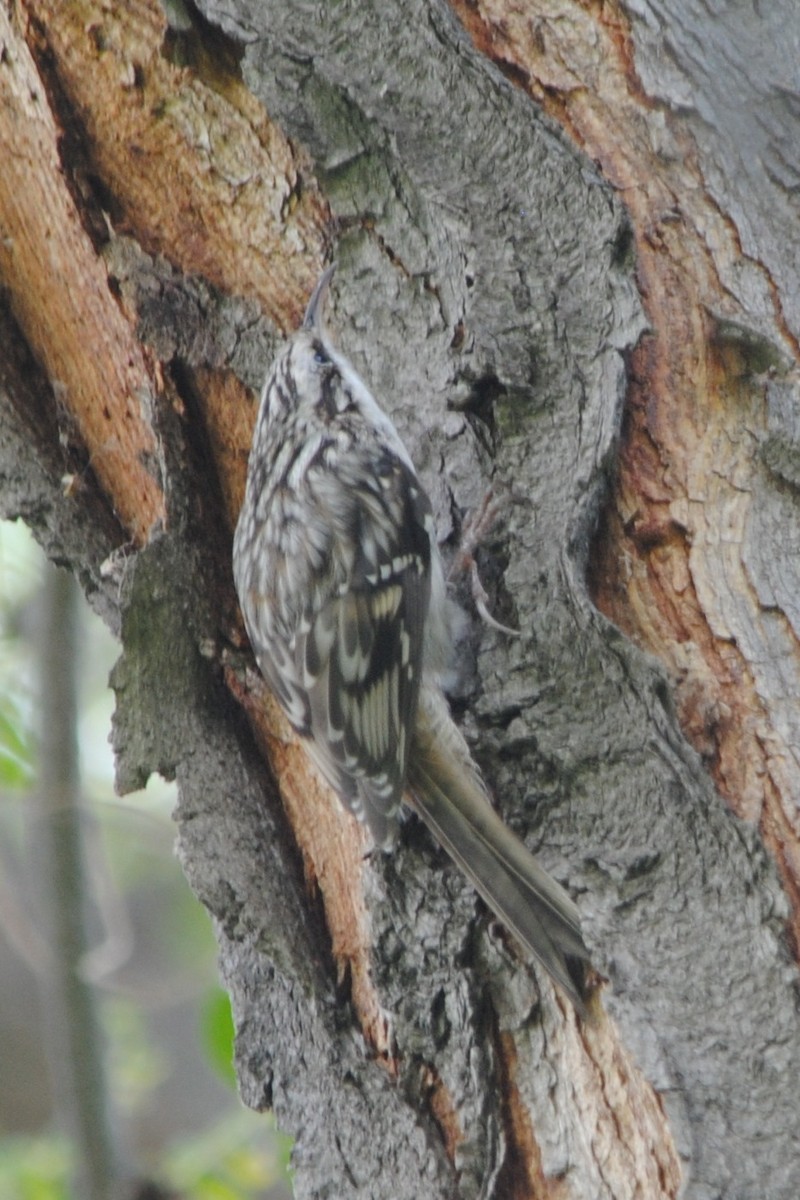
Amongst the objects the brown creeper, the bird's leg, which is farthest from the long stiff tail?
the bird's leg

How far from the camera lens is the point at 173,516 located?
2.03 m

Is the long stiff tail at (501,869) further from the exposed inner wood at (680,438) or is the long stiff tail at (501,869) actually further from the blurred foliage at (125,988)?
the blurred foliage at (125,988)

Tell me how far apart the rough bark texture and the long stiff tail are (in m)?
0.05

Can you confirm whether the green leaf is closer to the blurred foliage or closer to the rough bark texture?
the blurred foliage

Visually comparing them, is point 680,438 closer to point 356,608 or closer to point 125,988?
point 356,608

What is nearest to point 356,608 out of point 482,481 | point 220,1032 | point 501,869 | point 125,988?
point 482,481

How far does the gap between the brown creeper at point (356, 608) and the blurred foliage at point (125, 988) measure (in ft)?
2.44

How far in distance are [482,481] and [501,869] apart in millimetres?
520

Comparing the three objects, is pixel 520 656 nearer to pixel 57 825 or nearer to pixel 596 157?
pixel 596 157

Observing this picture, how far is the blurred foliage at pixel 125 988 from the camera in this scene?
9.59 feet

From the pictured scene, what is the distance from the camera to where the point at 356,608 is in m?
2.33

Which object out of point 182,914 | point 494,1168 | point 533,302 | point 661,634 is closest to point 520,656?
point 661,634

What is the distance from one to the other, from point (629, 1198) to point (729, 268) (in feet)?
3.81

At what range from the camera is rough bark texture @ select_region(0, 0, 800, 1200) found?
1595mm
